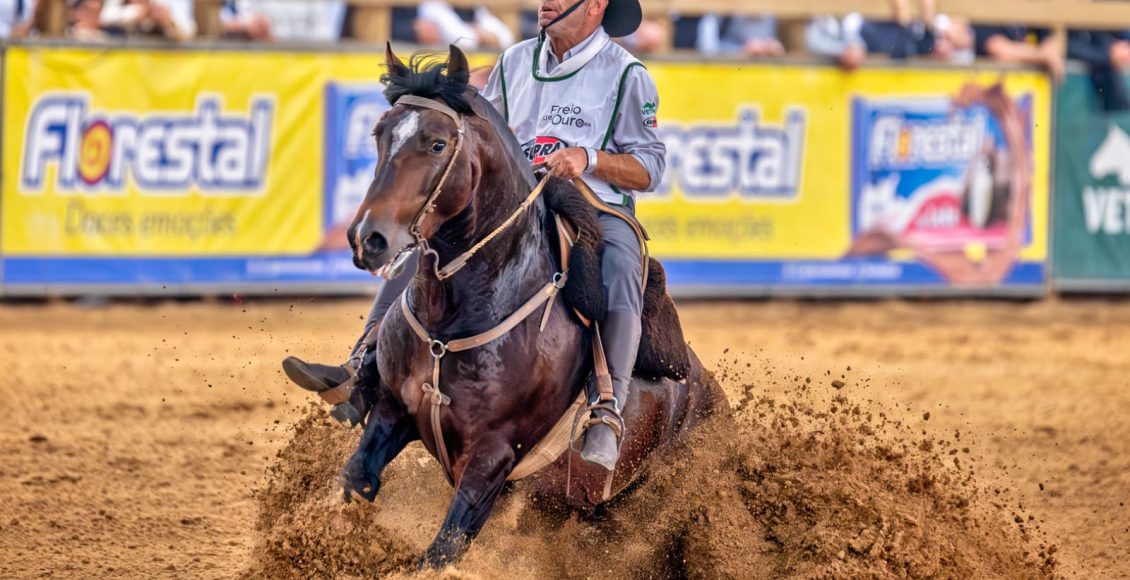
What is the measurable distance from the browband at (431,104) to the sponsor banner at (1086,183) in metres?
10.6

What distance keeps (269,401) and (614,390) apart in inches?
179

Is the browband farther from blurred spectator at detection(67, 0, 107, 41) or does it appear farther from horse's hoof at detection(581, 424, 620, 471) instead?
blurred spectator at detection(67, 0, 107, 41)

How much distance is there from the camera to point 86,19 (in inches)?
481

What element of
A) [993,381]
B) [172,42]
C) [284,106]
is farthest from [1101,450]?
[172,42]

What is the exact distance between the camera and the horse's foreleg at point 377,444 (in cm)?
437

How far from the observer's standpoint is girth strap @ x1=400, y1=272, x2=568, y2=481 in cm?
429

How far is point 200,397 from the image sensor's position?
8.92 meters

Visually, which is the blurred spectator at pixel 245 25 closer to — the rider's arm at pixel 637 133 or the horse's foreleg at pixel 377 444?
the rider's arm at pixel 637 133

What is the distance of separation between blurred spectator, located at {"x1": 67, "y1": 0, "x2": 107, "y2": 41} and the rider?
8.34 m

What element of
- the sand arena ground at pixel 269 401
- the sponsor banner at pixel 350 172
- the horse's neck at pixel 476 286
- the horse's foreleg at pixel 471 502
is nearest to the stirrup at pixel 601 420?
the horse's foreleg at pixel 471 502

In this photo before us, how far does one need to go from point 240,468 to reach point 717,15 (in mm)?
7924

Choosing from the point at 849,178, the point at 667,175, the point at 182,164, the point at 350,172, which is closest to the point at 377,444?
the point at 350,172

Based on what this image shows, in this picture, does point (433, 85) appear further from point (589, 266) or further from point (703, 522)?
point (703, 522)

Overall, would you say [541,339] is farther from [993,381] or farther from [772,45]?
[772,45]
